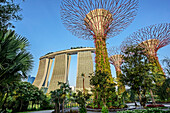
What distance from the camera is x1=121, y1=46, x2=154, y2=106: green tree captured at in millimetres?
8117

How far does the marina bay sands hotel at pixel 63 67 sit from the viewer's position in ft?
192

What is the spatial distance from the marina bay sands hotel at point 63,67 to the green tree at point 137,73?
48204 mm

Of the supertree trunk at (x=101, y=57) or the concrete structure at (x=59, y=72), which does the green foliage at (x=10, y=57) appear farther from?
the concrete structure at (x=59, y=72)

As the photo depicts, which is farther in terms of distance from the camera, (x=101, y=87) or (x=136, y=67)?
(x=101, y=87)

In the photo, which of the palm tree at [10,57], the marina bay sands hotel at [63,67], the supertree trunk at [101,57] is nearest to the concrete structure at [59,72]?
the marina bay sands hotel at [63,67]

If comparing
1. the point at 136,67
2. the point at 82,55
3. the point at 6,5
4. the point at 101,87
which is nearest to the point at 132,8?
the point at 136,67

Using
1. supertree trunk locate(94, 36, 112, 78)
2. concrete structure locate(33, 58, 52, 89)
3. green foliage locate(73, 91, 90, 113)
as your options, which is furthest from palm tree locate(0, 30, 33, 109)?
concrete structure locate(33, 58, 52, 89)

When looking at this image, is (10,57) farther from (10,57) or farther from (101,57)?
(101,57)

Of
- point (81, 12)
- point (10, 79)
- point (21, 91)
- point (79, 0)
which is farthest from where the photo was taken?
point (21, 91)

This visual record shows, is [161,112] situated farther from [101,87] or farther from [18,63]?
[18,63]

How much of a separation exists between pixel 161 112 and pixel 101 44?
35.9 ft

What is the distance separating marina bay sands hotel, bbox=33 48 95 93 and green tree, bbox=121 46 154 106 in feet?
158

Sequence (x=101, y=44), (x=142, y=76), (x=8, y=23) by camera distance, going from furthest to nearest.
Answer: (x=101, y=44) < (x=142, y=76) < (x=8, y=23)

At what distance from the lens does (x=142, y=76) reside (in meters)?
8.10
